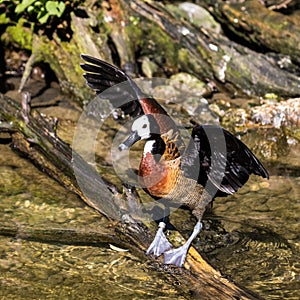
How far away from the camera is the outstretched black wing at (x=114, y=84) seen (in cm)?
425

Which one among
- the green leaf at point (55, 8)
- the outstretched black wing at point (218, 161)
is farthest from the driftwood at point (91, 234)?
the green leaf at point (55, 8)

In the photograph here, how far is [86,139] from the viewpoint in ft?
21.7

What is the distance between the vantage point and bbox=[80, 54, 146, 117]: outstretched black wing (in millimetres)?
4246

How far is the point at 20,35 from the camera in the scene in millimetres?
8062

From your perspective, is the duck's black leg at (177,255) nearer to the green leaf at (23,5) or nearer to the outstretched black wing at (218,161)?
the outstretched black wing at (218,161)

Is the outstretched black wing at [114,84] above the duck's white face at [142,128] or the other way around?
above

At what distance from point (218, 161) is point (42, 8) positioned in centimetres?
396

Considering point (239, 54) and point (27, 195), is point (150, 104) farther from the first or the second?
point (239, 54)

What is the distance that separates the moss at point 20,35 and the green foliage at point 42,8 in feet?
1.34

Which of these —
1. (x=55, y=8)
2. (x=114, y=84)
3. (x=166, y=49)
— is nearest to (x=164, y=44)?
(x=166, y=49)

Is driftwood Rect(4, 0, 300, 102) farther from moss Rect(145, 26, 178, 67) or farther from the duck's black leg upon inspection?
the duck's black leg

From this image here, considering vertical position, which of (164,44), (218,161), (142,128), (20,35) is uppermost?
(142,128)

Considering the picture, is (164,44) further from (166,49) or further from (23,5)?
(23,5)

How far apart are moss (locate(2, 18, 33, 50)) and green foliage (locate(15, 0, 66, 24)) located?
41 centimetres
